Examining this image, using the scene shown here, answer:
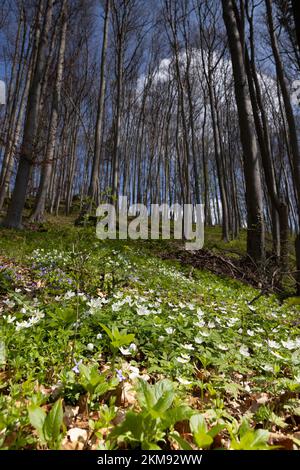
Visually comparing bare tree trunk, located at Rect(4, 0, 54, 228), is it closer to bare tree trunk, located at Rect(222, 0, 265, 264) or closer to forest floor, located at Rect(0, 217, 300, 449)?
bare tree trunk, located at Rect(222, 0, 265, 264)

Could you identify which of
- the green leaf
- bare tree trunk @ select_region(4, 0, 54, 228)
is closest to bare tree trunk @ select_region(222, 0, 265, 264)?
bare tree trunk @ select_region(4, 0, 54, 228)

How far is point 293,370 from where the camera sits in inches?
78.3


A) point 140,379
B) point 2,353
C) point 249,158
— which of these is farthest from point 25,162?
point 140,379

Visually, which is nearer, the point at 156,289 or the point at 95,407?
the point at 95,407

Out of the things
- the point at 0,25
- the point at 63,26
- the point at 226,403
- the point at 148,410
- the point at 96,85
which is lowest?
the point at 226,403

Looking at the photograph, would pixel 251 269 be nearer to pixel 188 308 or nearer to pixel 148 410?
pixel 188 308

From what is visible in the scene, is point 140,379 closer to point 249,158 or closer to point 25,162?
point 249,158

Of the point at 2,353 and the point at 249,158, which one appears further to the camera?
the point at 249,158

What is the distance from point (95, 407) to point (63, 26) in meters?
14.3

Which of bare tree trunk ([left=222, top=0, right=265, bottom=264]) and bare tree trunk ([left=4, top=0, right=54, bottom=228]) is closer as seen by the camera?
bare tree trunk ([left=222, top=0, right=265, bottom=264])

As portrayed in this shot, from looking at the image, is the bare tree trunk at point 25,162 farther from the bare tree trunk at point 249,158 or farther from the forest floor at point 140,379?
the forest floor at point 140,379

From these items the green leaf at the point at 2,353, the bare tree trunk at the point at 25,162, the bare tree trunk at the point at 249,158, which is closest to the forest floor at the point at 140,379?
the green leaf at the point at 2,353

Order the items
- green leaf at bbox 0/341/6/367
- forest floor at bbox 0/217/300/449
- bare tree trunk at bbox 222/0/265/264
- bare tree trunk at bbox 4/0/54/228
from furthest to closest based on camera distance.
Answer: bare tree trunk at bbox 4/0/54/228 → bare tree trunk at bbox 222/0/265/264 → green leaf at bbox 0/341/6/367 → forest floor at bbox 0/217/300/449

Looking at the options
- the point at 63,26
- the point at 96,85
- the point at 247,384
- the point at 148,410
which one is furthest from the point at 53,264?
the point at 96,85
